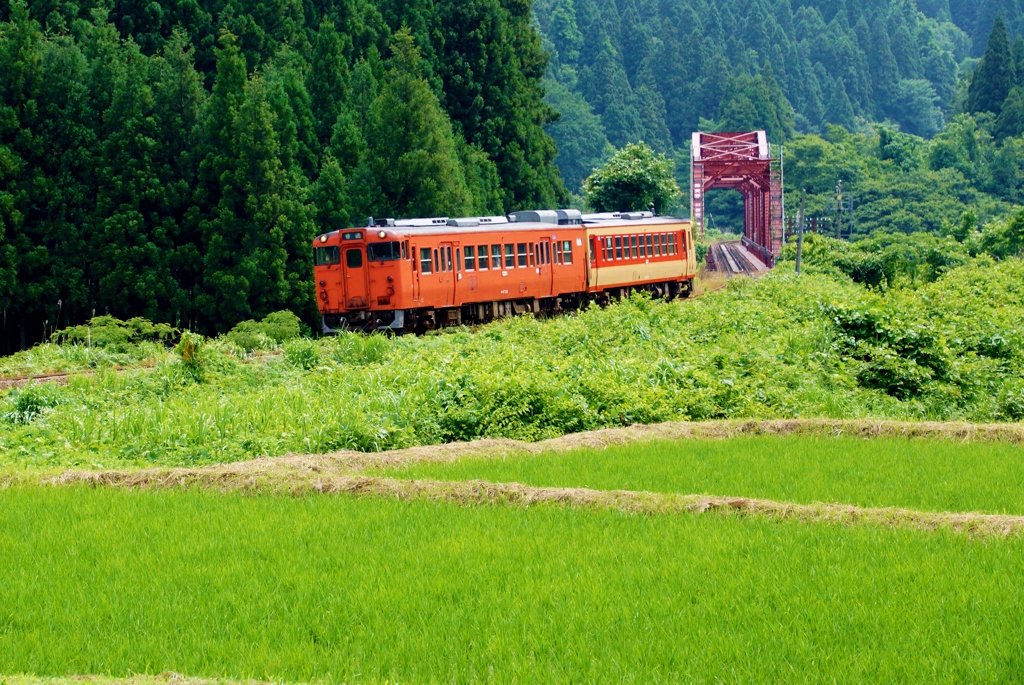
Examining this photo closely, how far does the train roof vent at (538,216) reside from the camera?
29859 mm

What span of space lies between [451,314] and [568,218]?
18.1ft

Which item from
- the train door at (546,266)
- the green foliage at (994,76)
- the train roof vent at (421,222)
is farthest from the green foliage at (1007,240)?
the green foliage at (994,76)

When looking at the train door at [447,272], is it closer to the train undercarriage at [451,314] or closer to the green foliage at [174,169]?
the train undercarriage at [451,314]

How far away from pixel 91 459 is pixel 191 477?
1923 millimetres

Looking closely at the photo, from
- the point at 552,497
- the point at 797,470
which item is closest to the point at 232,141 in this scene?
the point at 797,470

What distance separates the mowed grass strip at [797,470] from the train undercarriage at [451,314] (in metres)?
11.9

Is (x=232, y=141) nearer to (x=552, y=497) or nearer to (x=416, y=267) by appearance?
(x=416, y=267)

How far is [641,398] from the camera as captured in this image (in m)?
14.6

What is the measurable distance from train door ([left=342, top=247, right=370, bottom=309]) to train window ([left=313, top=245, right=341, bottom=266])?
281 mm

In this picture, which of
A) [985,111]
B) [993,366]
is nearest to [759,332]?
[993,366]

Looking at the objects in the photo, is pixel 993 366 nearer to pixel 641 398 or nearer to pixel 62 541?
pixel 641 398

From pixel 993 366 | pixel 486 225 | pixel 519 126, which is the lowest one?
pixel 993 366

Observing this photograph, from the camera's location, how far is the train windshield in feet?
79.0

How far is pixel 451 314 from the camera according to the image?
1037 inches
